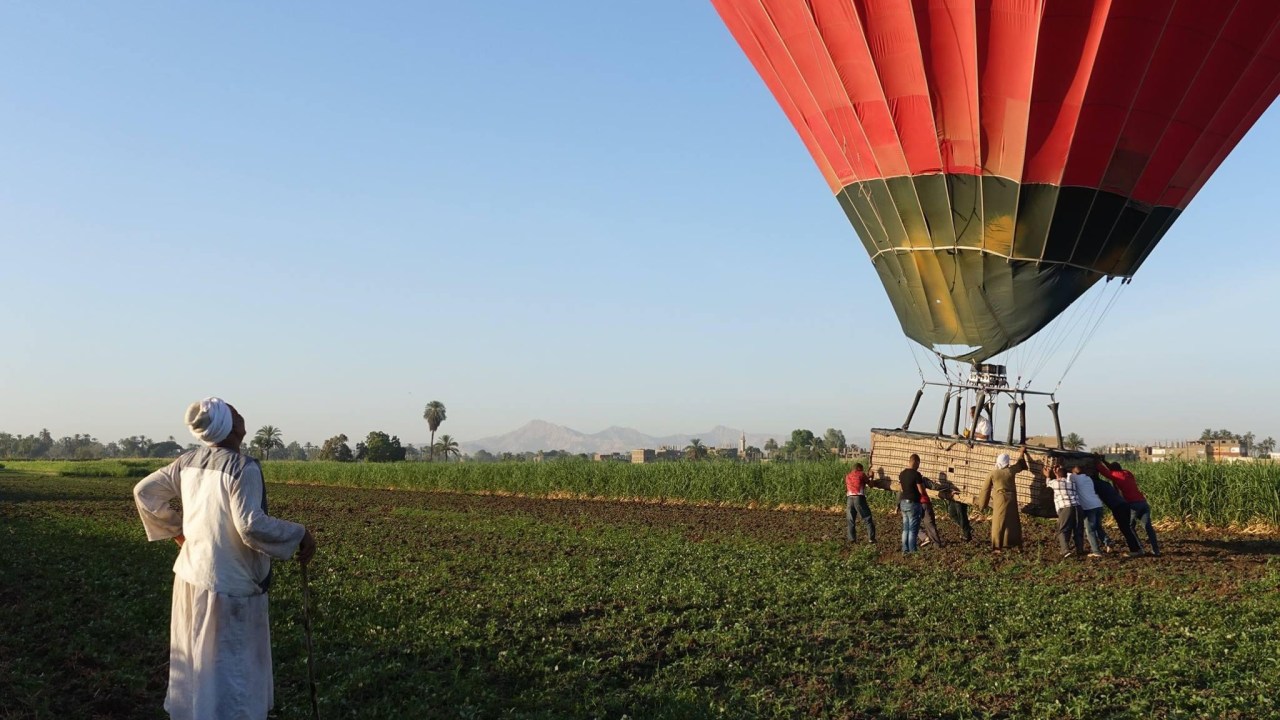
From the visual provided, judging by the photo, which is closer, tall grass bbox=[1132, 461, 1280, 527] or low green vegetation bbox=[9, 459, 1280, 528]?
tall grass bbox=[1132, 461, 1280, 527]

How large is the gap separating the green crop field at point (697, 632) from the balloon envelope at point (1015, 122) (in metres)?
4.57

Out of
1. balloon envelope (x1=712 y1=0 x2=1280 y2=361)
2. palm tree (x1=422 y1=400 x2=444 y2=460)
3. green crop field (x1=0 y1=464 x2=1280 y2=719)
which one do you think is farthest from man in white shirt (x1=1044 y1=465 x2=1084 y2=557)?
palm tree (x1=422 y1=400 x2=444 y2=460)

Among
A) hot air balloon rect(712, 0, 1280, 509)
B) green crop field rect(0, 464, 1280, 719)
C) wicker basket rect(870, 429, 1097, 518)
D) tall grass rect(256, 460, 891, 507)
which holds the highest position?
hot air balloon rect(712, 0, 1280, 509)

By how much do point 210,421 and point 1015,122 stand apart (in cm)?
1215

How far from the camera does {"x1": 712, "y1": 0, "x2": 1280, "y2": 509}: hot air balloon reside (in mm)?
12883

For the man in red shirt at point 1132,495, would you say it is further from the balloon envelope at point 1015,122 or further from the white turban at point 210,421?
the white turban at point 210,421

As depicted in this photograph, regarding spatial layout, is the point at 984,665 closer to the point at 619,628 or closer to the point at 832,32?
the point at 619,628

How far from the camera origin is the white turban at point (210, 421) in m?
5.01

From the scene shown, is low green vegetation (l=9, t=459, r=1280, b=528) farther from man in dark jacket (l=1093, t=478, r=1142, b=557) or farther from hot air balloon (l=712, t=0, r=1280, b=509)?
hot air balloon (l=712, t=0, r=1280, b=509)

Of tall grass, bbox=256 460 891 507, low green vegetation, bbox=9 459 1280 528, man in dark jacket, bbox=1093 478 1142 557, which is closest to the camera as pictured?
man in dark jacket, bbox=1093 478 1142 557

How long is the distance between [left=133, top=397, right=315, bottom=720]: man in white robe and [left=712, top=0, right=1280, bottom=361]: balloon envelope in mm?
11492

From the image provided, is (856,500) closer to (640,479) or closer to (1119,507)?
(1119,507)

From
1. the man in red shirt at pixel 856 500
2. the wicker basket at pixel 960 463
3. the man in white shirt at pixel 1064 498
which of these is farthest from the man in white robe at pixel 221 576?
the man in red shirt at pixel 856 500

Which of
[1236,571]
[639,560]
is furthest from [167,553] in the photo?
[1236,571]
